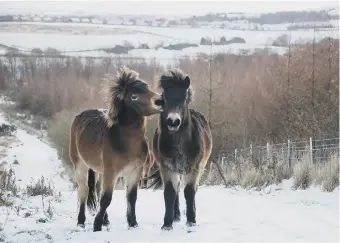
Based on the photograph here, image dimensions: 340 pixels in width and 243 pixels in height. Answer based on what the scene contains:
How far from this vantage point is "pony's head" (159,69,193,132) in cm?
532

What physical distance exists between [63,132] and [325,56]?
15872 mm

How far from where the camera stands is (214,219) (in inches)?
261

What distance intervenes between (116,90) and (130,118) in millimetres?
405

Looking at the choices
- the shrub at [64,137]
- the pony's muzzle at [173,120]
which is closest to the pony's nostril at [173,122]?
the pony's muzzle at [173,120]

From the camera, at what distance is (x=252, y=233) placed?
5.62 metres

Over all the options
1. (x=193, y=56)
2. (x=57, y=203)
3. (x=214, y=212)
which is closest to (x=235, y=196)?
(x=214, y=212)

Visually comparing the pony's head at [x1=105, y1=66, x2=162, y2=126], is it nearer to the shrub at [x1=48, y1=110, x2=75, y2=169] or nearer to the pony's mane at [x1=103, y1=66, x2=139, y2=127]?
the pony's mane at [x1=103, y1=66, x2=139, y2=127]

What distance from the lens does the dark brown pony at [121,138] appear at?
5.77m

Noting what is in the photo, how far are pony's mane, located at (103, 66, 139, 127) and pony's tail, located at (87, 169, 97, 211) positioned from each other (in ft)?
4.72

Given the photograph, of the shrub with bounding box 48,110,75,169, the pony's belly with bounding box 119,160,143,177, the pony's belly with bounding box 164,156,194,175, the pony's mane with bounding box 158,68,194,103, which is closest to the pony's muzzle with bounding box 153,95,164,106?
the pony's mane with bounding box 158,68,194,103

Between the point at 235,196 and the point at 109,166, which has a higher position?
the point at 109,166

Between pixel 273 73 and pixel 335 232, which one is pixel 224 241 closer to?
pixel 335 232

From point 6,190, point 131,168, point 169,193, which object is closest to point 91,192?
point 131,168

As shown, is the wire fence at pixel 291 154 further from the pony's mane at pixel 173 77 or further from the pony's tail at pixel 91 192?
the pony's mane at pixel 173 77
